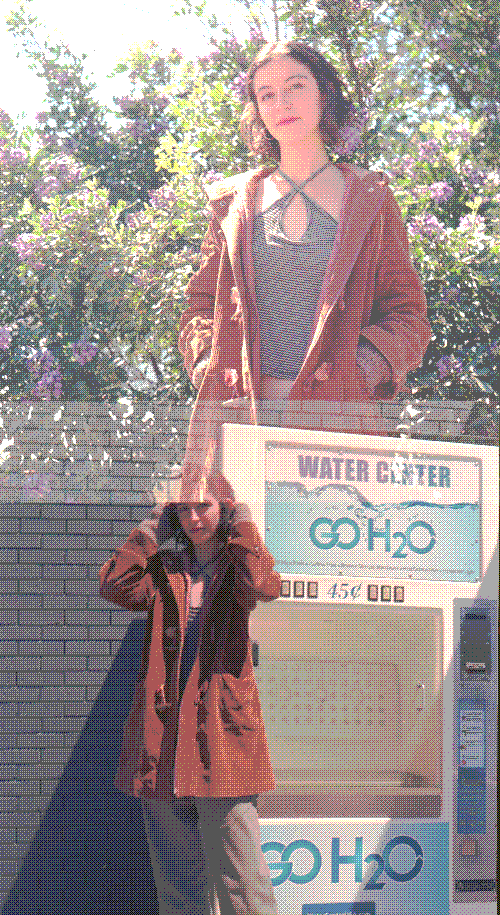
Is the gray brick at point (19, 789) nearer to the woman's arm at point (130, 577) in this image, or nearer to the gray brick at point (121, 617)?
the gray brick at point (121, 617)

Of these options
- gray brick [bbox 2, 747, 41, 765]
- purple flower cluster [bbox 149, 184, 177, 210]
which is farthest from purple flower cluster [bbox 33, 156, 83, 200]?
gray brick [bbox 2, 747, 41, 765]

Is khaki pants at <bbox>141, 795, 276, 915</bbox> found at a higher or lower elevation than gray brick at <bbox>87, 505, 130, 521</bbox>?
lower

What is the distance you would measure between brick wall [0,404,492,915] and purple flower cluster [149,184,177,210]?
658 millimetres

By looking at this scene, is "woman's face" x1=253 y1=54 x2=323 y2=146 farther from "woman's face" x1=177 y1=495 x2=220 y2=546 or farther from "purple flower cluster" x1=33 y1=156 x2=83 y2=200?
"woman's face" x1=177 y1=495 x2=220 y2=546

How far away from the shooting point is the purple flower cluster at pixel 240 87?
112 inches

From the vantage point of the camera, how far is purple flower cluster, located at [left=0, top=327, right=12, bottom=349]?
9.06 feet

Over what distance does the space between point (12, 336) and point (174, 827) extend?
1529mm

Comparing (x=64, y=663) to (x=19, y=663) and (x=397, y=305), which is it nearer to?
(x=19, y=663)

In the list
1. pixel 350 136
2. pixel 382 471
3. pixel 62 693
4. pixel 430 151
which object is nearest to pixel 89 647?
pixel 62 693

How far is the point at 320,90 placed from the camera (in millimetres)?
2830

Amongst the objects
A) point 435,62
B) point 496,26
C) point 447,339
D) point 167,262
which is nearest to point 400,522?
point 447,339

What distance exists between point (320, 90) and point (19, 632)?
1.97m

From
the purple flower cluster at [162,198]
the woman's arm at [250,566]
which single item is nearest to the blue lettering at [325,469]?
the woman's arm at [250,566]

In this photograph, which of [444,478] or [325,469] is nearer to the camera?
[325,469]
